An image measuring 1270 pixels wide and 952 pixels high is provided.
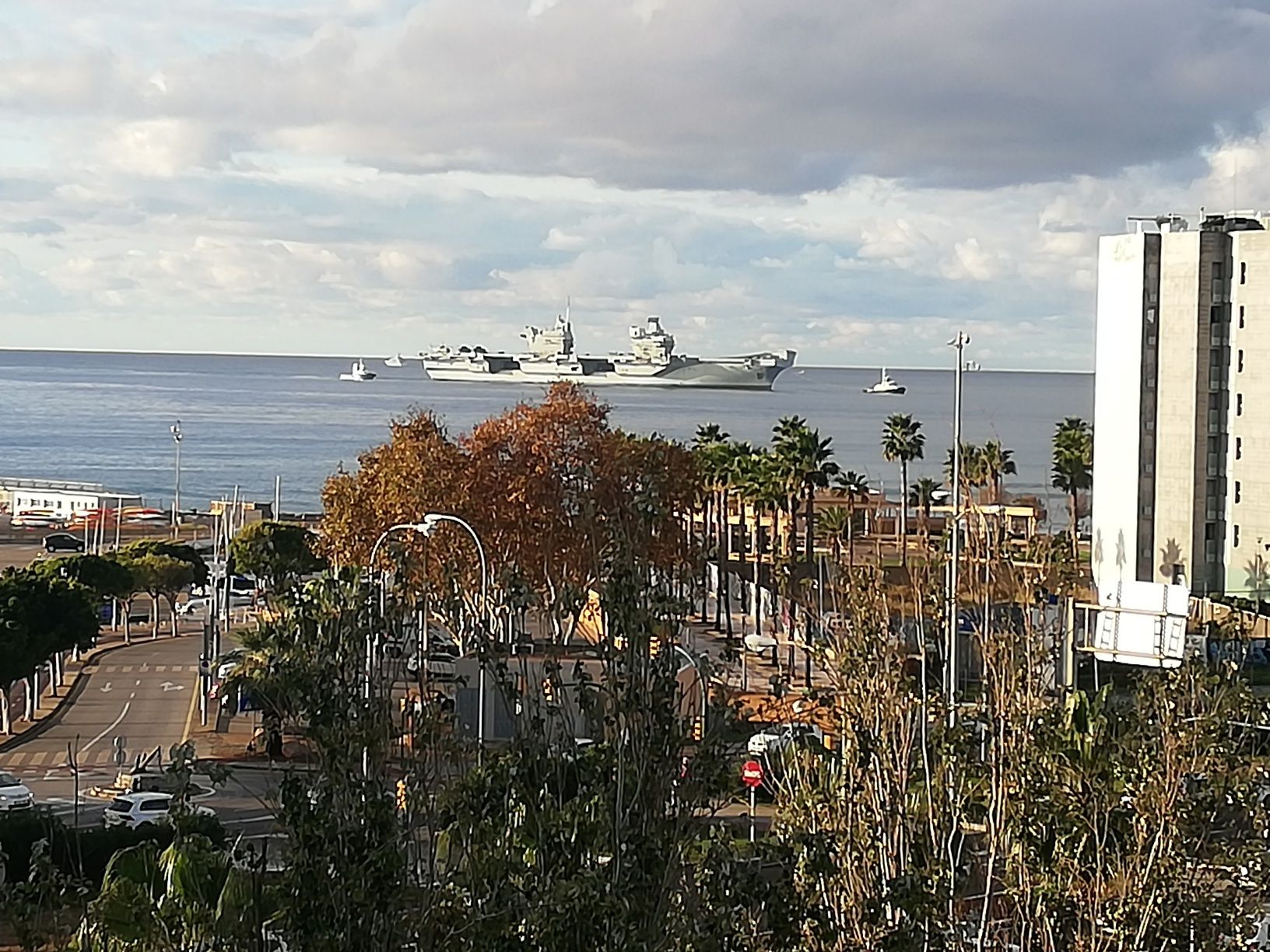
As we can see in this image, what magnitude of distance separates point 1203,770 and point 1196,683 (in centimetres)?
64

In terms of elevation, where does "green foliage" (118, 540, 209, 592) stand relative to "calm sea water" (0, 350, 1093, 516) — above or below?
below

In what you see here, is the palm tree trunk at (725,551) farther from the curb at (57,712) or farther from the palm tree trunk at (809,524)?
the curb at (57,712)

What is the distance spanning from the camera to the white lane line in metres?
28.8

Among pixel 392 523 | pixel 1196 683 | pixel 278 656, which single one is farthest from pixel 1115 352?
pixel 278 656

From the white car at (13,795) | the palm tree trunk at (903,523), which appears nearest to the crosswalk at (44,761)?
the white car at (13,795)

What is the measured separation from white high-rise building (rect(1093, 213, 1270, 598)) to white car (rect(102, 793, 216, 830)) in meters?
26.9

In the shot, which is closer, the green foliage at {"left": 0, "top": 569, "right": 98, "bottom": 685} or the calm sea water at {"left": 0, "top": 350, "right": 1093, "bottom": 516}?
the green foliage at {"left": 0, "top": 569, "right": 98, "bottom": 685}

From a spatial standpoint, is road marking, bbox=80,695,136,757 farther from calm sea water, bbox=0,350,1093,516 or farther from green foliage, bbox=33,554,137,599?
calm sea water, bbox=0,350,1093,516

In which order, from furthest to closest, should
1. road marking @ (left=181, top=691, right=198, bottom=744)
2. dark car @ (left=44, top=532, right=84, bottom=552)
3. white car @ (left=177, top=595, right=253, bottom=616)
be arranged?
dark car @ (left=44, top=532, right=84, bottom=552), white car @ (left=177, top=595, right=253, bottom=616), road marking @ (left=181, top=691, right=198, bottom=744)

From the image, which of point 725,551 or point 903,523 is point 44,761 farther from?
point 725,551

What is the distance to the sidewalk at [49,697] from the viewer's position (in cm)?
3030

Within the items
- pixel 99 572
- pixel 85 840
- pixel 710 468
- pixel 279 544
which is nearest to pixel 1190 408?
pixel 710 468

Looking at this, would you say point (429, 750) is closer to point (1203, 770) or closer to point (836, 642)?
point (836, 642)

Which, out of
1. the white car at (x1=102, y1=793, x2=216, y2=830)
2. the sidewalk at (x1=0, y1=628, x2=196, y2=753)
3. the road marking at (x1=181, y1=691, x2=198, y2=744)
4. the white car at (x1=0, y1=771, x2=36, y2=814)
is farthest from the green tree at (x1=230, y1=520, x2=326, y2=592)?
the white car at (x1=102, y1=793, x2=216, y2=830)
